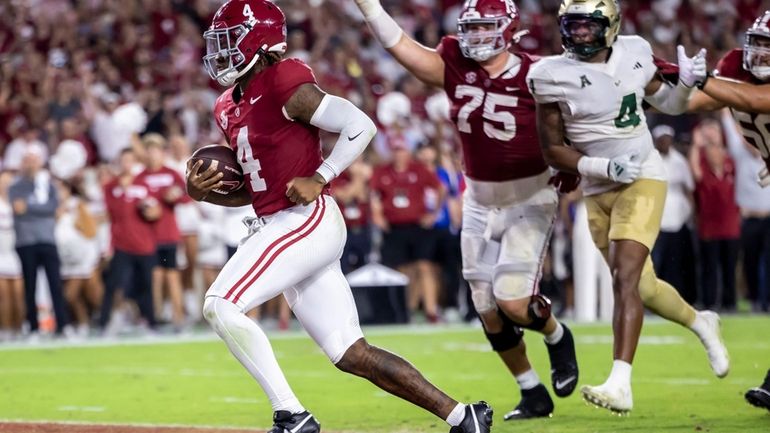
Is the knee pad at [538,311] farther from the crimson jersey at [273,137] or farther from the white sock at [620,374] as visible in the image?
the crimson jersey at [273,137]

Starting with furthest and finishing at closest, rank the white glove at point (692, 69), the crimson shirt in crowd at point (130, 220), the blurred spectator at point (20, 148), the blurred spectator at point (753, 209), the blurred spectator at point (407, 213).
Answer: the blurred spectator at point (407, 213) < the blurred spectator at point (753, 209) < the blurred spectator at point (20, 148) < the crimson shirt in crowd at point (130, 220) < the white glove at point (692, 69)

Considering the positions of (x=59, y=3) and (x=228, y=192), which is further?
(x=59, y=3)

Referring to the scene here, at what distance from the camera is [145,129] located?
659 inches

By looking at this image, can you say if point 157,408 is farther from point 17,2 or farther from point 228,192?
point 17,2

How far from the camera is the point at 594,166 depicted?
22.2ft

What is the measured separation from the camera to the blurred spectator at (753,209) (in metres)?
15.0

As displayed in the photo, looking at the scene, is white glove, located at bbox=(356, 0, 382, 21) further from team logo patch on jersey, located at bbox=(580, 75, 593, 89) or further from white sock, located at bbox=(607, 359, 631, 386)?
white sock, located at bbox=(607, 359, 631, 386)

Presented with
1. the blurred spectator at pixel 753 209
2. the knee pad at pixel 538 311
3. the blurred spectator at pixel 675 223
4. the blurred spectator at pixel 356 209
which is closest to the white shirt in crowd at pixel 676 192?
the blurred spectator at pixel 675 223

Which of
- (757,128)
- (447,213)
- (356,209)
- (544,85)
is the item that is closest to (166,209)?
(356,209)

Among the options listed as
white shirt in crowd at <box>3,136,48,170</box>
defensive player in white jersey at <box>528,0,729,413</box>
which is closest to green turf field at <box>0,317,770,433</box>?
defensive player in white jersey at <box>528,0,729,413</box>

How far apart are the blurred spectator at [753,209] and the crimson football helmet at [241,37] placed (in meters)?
9.86

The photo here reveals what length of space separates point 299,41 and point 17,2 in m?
3.92

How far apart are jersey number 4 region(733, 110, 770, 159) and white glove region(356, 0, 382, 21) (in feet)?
6.52

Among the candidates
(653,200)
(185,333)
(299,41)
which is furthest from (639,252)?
(299,41)
